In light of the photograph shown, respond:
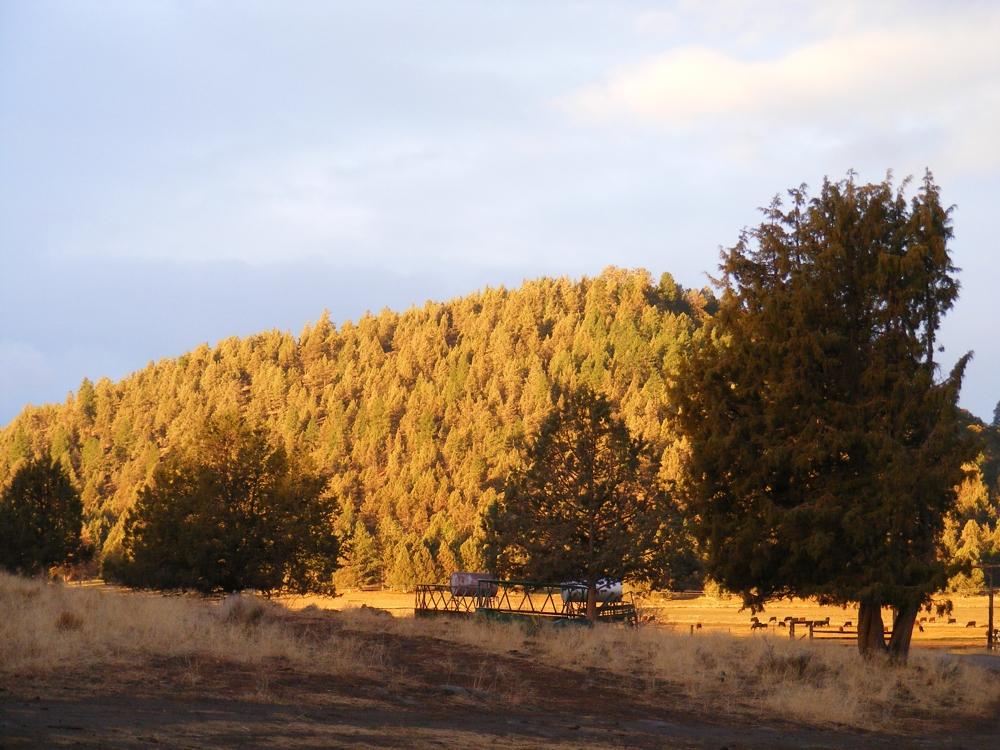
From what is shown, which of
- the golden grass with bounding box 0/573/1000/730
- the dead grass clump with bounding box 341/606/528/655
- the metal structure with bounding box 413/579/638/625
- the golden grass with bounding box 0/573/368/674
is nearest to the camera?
the golden grass with bounding box 0/573/368/674

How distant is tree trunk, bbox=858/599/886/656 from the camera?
2205 centimetres

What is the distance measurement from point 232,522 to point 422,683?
89.5 ft

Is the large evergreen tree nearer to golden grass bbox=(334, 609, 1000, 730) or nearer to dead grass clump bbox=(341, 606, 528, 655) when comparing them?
golden grass bbox=(334, 609, 1000, 730)

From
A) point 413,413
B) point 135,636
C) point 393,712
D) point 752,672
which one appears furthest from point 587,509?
point 413,413

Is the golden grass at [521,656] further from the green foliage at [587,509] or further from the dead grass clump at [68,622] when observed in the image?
the green foliage at [587,509]

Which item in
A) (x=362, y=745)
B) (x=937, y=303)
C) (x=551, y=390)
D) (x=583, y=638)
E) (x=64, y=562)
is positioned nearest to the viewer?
(x=362, y=745)

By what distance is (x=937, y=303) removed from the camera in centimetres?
2255

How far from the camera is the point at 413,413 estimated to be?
157 m

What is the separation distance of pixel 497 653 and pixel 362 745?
357 inches

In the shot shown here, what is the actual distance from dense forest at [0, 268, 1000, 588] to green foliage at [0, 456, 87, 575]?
1587 inches

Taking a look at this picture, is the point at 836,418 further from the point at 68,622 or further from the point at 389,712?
the point at 68,622

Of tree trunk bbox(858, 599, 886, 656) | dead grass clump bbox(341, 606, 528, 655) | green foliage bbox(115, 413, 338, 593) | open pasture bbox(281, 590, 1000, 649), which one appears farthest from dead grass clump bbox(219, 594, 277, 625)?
green foliage bbox(115, 413, 338, 593)

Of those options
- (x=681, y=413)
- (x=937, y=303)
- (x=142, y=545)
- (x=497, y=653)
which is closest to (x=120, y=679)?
(x=497, y=653)

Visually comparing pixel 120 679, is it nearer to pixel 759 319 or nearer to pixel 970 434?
pixel 759 319
